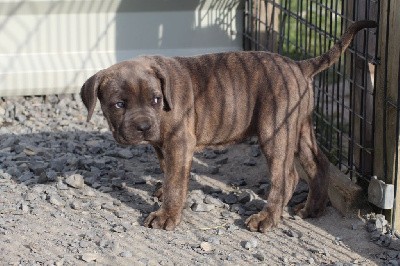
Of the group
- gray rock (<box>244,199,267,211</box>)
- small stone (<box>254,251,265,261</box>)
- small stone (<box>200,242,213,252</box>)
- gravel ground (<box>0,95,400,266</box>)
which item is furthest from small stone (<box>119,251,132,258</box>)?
gray rock (<box>244,199,267,211</box>)

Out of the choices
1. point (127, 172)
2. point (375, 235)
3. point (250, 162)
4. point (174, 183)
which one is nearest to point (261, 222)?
point (174, 183)

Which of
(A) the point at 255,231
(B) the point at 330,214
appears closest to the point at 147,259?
(A) the point at 255,231

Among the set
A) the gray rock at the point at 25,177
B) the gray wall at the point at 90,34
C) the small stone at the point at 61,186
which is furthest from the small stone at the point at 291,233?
the gray wall at the point at 90,34

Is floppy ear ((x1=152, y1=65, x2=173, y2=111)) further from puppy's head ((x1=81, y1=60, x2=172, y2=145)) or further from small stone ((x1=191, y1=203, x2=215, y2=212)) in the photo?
small stone ((x1=191, y1=203, x2=215, y2=212))

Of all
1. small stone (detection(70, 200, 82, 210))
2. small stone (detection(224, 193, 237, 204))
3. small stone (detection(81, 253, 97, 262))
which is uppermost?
small stone (detection(70, 200, 82, 210))

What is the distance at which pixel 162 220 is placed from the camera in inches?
215

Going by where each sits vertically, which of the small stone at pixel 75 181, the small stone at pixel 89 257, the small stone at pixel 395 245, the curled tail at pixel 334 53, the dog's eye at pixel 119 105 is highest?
the curled tail at pixel 334 53

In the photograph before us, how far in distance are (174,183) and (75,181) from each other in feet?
2.74

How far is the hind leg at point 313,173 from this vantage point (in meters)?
5.74

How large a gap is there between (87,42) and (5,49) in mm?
695

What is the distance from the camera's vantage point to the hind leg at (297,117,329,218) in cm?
574

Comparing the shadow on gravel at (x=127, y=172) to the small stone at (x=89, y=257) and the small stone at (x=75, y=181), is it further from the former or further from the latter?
the small stone at (x=89, y=257)

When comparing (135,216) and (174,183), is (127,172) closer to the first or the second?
(135,216)

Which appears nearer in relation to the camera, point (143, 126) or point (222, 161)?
point (143, 126)
